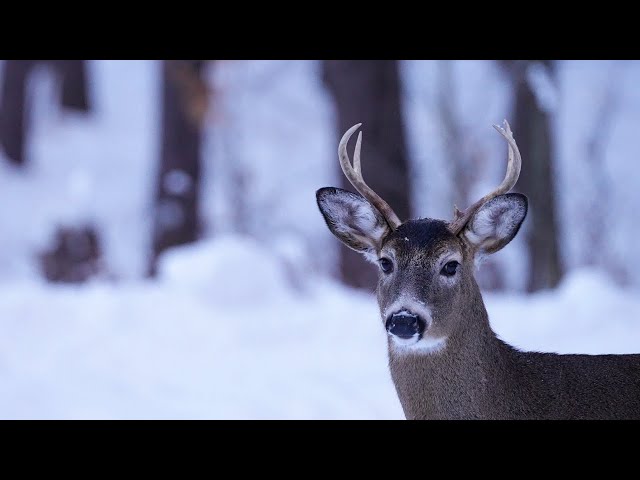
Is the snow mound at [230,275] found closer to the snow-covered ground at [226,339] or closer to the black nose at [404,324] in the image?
the snow-covered ground at [226,339]

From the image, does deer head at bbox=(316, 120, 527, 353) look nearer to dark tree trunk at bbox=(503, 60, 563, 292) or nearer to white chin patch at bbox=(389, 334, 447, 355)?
white chin patch at bbox=(389, 334, 447, 355)

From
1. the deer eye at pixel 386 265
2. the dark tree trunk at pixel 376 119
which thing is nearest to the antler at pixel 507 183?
the deer eye at pixel 386 265

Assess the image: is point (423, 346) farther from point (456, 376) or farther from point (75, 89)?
point (75, 89)

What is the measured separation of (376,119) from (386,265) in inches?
318

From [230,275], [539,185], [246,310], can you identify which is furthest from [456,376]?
[539,185]

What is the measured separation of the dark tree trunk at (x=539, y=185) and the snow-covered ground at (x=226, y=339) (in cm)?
152

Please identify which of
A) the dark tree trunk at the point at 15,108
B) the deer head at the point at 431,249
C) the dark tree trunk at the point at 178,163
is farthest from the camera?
the dark tree trunk at the point at 15,108

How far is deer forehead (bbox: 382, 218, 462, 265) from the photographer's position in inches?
174

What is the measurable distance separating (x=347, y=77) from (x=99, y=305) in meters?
4.13

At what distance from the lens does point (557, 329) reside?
8844 mm

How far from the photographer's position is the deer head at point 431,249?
431cm

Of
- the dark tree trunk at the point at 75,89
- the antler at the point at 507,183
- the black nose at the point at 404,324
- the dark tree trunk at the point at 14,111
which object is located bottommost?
the black nose at the point at 404,324

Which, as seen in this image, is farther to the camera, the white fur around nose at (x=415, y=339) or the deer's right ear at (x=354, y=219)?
the deer's right ear at (x=354, y=219)
